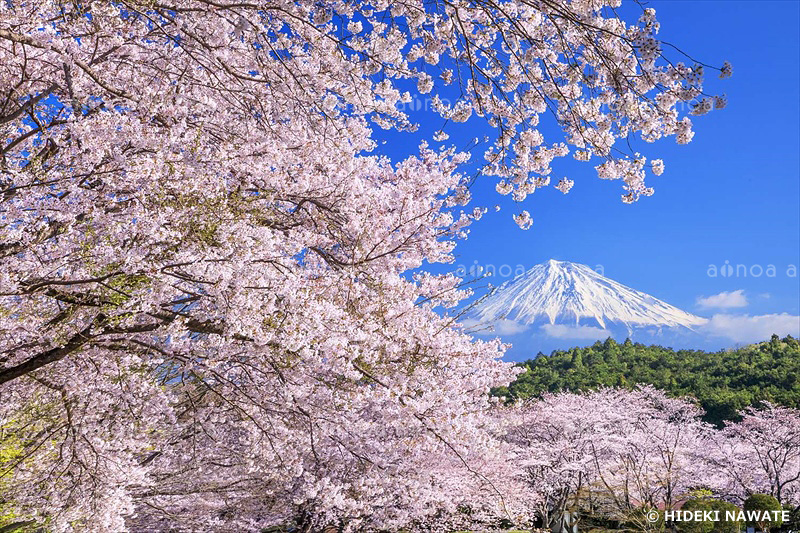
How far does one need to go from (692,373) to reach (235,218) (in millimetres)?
36077

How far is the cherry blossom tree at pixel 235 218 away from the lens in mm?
4008

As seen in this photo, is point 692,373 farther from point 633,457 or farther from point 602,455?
point 633,457

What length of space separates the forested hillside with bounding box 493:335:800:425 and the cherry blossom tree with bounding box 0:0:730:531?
2588 cm

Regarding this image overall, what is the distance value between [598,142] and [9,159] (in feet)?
15.5

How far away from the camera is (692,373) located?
3459 cm

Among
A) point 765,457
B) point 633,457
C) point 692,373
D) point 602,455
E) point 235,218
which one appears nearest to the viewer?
point 235,218

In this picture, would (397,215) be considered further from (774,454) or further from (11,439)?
(774,454)

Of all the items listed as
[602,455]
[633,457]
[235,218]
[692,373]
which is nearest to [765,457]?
Answer: [633,457]

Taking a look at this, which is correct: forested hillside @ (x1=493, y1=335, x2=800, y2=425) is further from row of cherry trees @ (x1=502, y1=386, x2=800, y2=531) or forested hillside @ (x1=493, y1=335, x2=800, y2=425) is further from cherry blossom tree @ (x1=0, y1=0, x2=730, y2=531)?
cherry blossom tree @ (x1=0, y1=0, x2=730, y2=531)

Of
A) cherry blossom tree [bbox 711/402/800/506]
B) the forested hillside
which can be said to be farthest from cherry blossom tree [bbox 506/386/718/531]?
the forested hillside

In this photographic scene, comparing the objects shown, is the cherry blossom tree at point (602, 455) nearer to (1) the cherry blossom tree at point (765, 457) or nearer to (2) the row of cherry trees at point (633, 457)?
(2) the row of cherry trees at point (633, 457)

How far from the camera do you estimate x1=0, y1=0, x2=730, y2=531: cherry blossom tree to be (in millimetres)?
4008

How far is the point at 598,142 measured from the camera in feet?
14.2

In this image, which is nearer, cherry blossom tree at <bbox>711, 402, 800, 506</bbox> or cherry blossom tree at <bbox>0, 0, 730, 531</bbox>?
cherry blossom tree at <bbox>0, 0, 730, 531</bbox>
